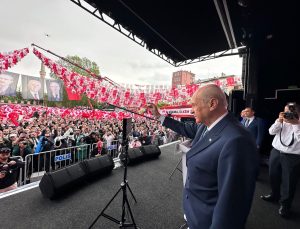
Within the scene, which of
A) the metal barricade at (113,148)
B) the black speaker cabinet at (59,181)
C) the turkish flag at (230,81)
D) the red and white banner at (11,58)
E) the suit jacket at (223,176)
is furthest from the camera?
the turkish flag at (230,81)

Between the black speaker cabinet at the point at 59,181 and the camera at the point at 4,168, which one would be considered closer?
the black speaker cabinet at the point at 59,181

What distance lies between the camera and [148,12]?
4.49 meters

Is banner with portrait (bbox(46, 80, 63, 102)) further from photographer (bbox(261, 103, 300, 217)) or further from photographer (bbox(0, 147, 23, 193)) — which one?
photographer (bbox(261, 103, 300, 217))

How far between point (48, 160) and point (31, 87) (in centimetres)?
1861

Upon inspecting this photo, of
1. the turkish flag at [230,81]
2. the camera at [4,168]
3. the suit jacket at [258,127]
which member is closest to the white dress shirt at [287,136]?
the suit jacket at [258,127]

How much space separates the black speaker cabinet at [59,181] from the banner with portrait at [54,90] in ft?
72.1

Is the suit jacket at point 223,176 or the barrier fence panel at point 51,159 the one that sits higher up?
the suit jacket at point 223,176

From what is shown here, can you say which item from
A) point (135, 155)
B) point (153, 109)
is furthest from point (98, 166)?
point (153, 109)

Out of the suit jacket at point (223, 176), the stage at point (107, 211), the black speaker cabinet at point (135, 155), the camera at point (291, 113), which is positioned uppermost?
the camera at point (291, 113)

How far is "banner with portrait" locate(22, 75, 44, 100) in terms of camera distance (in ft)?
64.9

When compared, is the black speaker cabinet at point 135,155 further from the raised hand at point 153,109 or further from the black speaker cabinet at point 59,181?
the raised hand at point 153,109

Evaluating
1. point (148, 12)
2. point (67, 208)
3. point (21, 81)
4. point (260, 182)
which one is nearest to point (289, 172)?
point (260, 182)

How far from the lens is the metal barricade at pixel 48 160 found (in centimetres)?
500

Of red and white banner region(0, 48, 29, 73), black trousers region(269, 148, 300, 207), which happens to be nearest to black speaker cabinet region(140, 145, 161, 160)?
black trousers region(269, 148, 300, 207)
